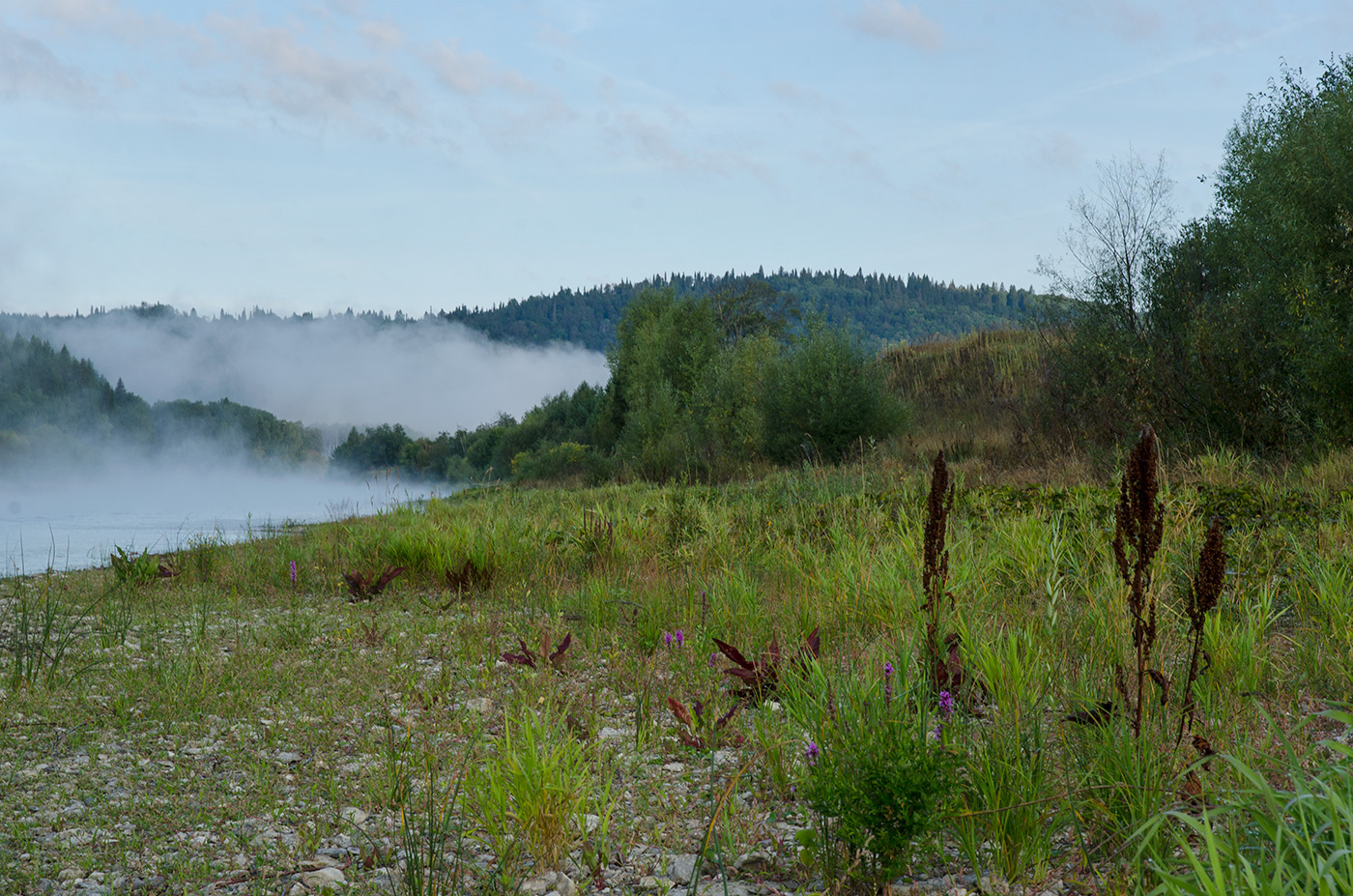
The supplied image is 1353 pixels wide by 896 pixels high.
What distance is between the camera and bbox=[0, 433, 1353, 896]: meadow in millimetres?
2016

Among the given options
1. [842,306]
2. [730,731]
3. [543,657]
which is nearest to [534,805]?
[730,731]

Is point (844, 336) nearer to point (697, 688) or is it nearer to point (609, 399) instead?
point (697, 688)

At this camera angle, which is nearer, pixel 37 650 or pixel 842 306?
pixel 37 650

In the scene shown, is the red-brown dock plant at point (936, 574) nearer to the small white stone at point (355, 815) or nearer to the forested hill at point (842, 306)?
the small white stone at point (355, 815)

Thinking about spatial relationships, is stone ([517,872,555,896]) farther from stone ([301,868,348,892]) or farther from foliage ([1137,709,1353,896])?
foliage ([1137,709,1353,896])

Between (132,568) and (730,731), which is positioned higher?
(730,731)

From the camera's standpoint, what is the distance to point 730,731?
3092 millimetres

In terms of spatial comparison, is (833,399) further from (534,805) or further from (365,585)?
(534,805)

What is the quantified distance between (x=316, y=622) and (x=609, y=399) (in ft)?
125

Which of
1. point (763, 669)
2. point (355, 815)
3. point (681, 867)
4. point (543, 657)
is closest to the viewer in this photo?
point (681, 867)

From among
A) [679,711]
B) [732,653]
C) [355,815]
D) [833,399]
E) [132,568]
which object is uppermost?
[833,399]

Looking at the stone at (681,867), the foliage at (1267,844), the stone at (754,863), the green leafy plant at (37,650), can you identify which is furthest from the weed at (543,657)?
the foliage at (1267,844)

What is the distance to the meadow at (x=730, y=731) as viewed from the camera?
202 cm

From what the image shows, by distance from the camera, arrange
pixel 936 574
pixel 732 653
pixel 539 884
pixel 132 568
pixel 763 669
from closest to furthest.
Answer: pixel 539 884
pixel 936 574
pixel 732 653
pixel 763 669
pixel 132 568
